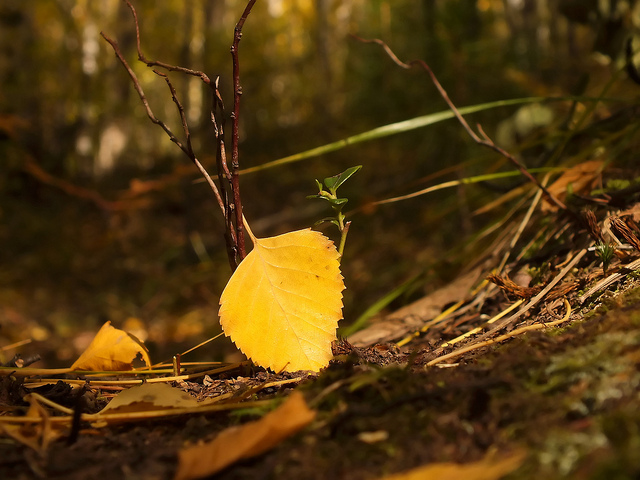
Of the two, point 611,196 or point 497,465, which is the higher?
point 611,196

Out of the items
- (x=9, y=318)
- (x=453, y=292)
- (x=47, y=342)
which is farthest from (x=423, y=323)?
(x=9, y=318)

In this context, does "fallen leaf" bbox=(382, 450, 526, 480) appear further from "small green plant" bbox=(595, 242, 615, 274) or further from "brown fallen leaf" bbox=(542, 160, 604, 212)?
"brown fallen leaf" bbox=(542, 160, 604, 212)

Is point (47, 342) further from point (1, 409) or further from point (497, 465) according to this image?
point (497, 465)

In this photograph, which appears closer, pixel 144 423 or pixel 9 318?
pixel 144 423

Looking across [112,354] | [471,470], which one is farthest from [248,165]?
[471,470]

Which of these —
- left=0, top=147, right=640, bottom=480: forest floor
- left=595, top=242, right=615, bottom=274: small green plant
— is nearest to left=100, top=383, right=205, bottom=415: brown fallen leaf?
left=0, top=147, right=640, bottom=480: forest floor

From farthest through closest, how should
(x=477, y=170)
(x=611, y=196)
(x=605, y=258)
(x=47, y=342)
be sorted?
(x=47, y=342) → (x=477, y=170) → (x=611, y=196) → (x=605, y=258)
